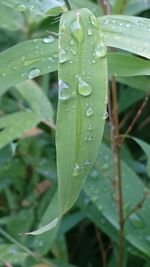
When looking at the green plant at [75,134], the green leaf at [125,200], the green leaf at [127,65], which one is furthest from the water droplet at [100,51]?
the green leaf at [125,200]

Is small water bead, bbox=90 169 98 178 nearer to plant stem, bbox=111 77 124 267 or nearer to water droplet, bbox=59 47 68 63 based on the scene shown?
plant stem, bbox=111 77 124 267

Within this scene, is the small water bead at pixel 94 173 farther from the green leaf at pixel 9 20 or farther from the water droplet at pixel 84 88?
the water droplet at pixel 84 88

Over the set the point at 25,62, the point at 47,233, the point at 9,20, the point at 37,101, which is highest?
the point at 25,62

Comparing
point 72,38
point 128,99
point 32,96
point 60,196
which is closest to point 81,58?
point 72,38

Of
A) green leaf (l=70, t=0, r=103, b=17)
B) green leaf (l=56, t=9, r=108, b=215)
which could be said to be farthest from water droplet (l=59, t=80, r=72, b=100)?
green leaf (l=70, t=0, r=103, b=17)

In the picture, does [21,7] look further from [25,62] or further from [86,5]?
[86,5]

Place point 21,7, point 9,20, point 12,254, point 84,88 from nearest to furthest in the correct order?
point 84,88 < point 21,7 < point 12,254 < point 9,20

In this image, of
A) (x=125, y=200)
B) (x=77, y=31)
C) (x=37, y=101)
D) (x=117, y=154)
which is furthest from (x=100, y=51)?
(x=37, y=101)

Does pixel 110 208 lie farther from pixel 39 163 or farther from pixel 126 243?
pixel 39 163
